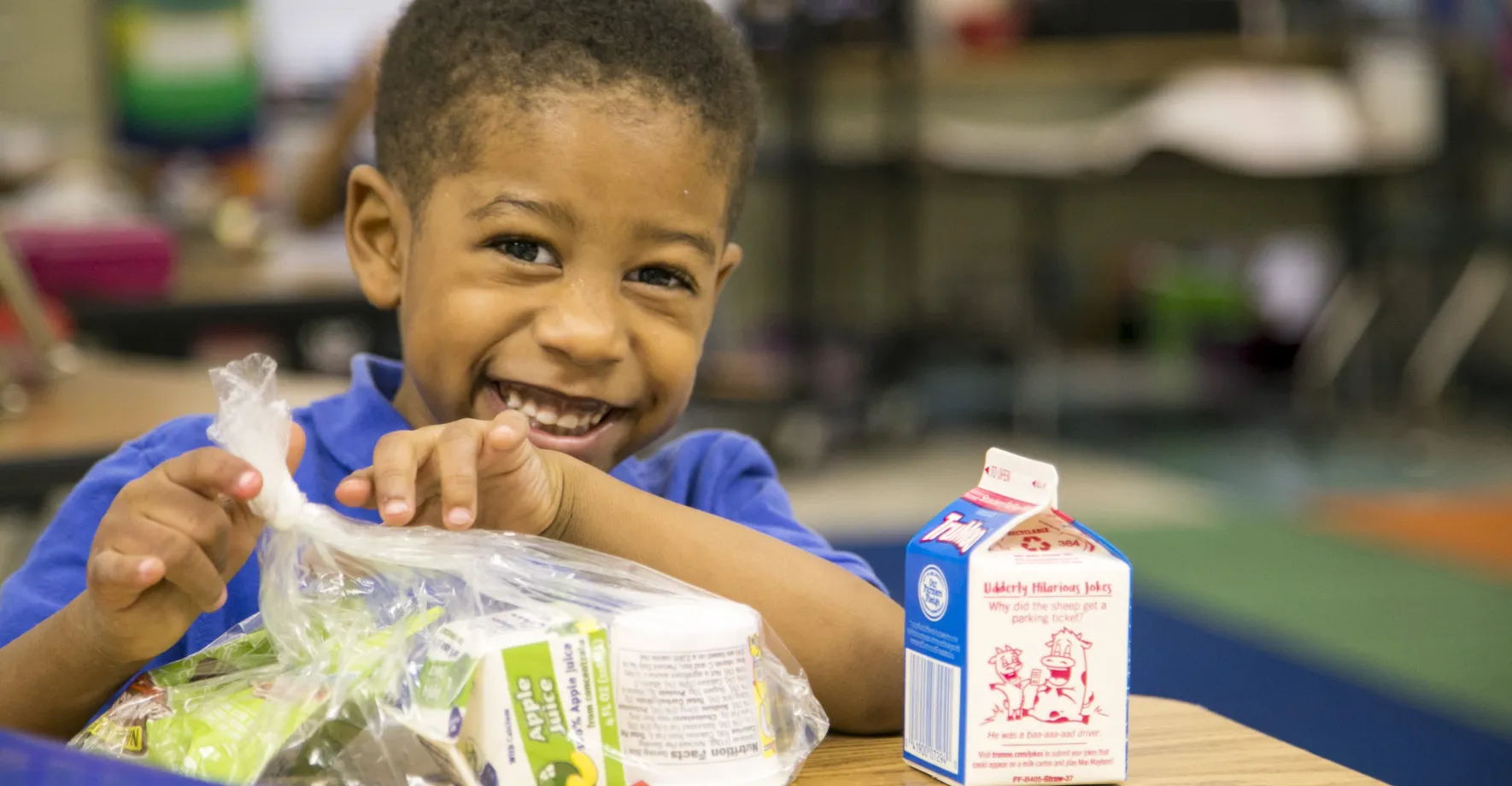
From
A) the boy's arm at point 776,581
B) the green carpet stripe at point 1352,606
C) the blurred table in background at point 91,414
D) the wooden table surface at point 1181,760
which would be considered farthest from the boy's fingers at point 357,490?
the green carpet stripe at point 1352,606

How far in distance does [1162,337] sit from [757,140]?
4610 millimetres

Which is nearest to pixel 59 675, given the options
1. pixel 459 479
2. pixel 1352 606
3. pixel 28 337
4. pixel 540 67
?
pixel 459 479

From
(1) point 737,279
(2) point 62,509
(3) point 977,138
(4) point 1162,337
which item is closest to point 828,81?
(3) point 977,138

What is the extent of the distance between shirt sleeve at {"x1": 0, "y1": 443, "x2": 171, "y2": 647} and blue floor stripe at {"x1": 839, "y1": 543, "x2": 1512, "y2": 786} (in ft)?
3.86

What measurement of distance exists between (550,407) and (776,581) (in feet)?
0.71

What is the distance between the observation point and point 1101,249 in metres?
5.81

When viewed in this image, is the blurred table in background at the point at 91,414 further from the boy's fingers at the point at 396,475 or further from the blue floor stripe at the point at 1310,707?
the blue floor stripe at the point at 1310,707

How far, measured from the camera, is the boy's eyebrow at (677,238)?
90 centimetres

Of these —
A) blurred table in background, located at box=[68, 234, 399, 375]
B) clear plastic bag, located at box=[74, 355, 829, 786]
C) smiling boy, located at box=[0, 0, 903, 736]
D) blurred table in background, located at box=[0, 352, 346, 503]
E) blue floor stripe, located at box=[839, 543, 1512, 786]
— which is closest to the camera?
clear plastic bag, located at box=[74, 355, 829, 786]

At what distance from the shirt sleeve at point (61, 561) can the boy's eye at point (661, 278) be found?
0.30 m

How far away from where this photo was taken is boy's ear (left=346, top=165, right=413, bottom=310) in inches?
40.3

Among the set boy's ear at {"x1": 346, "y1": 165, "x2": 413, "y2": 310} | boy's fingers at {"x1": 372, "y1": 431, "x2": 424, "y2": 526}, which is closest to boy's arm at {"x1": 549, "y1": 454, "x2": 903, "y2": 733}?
boy's fingers at {"x1": 372, "y1": 431, "x2": 424, "y2": 526}

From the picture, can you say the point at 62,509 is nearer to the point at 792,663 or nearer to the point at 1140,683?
the point at 792,663

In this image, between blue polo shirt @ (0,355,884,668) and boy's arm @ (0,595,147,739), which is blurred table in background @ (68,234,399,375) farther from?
boy's arm @ (0,595,147,739)
